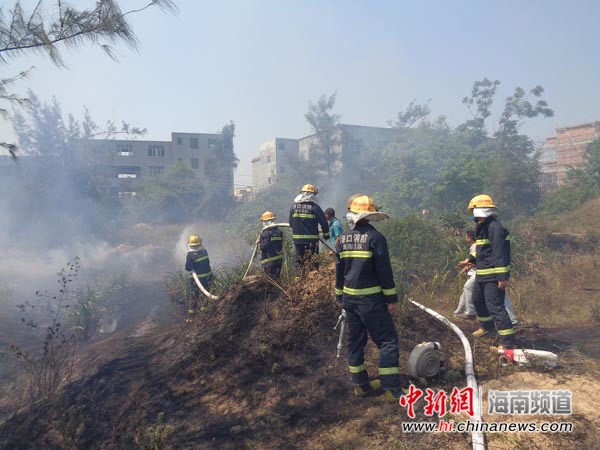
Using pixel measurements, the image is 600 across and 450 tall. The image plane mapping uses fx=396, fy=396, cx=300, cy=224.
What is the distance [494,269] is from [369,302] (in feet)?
6.18

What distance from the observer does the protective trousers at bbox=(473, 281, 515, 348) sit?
175 inches

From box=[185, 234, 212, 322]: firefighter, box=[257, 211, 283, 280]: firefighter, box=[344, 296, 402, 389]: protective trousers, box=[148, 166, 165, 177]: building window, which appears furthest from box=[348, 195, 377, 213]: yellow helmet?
box=[148, 166, 165, 177]: building window

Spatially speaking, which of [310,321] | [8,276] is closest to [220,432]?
[310,321]

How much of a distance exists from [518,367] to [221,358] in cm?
331

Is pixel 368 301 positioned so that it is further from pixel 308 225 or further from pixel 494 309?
pixel 308 225

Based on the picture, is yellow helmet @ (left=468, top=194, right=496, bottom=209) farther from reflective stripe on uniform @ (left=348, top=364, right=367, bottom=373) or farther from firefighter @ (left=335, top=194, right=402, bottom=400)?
reflective stripe on uniform @ (left=348, top=364, right=367, bottom=373)

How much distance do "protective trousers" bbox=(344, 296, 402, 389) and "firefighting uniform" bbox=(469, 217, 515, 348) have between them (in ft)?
5.12

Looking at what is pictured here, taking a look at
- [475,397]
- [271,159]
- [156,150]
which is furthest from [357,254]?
[271,159]

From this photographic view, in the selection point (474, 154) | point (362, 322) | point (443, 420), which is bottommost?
point (443, 420)

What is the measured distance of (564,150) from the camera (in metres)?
22.5

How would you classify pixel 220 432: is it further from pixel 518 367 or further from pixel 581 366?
pixel 581 366

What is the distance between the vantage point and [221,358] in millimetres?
4746

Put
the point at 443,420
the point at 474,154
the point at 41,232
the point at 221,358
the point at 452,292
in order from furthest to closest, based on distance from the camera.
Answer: the point at 474,154, the point at 41,232, the point at 452,292, the point at 221,358, the point at 443,420

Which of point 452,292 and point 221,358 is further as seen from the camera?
point 452,292
